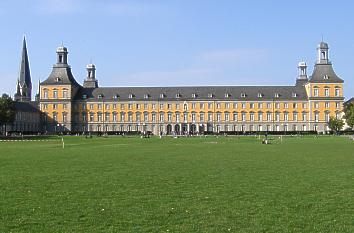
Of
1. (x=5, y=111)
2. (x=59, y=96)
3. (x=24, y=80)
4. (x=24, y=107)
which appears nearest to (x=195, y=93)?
(x=59, y=96)

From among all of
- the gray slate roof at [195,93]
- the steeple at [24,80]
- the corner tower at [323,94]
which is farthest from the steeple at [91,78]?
the corner tower at [323,94]

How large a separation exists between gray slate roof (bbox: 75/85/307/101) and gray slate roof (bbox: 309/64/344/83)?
4759 millimetres

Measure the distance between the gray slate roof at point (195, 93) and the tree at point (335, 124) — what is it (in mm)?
11482

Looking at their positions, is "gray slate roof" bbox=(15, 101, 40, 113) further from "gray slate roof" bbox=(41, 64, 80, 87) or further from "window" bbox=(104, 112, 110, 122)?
"window" bbox=(104, 112, 110, 122)

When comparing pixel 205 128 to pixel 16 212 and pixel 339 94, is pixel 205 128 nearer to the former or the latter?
pixel 339 94

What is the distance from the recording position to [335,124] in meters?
104

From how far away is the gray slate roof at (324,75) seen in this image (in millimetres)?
112750

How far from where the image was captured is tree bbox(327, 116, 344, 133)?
103188 mm

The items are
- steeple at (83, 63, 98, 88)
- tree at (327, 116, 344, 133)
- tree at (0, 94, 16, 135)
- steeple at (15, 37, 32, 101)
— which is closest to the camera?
tree at (0, 94, 16, 135)

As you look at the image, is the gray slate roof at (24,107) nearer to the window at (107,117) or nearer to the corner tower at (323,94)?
the window at (107,117)

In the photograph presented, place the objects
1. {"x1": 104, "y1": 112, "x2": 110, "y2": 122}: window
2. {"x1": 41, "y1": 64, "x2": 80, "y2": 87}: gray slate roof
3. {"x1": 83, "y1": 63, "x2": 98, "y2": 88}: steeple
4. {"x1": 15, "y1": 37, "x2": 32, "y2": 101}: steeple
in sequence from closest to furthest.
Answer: {"x1": 41, "y1": 64, "x2": 80, "y2": 87}: gray slate roof → {"x1": 104, "y1": 112, "x2": 110, "y2": 122}: window → {"x1": 83, "y1": 63, "x2": 98, "y2": 88}: steeple → {"x1": 15, "y1": 37, "x2": 32, "y2": 101}: steeple

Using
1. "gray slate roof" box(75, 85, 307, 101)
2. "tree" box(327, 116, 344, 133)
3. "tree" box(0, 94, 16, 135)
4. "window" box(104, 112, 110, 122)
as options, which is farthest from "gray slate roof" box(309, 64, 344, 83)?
"tree" box(0, 94, 16, 135)

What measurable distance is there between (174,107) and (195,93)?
5.50 metres

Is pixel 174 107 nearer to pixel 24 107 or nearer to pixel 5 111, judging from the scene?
pixel 24 107
